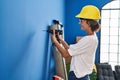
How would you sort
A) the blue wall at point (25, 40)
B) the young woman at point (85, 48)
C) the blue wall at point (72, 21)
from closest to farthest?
1. the blue wall at point (25, 40)
2. the young woman at point (85, 48)
3. the blue wall at point (72, 21)

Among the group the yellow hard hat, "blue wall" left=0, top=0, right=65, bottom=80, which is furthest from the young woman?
"blue wall" left=0, top=0, right=65, bottom=80

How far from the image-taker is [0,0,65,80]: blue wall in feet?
5.88

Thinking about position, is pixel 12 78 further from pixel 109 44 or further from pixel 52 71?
pixel 109 44

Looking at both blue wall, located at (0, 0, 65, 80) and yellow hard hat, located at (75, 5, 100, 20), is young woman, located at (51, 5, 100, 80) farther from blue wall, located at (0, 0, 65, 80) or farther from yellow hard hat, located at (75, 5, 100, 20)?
blue wall, located at (0, 0, 65, 80)

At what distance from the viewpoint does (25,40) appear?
2.24 meters

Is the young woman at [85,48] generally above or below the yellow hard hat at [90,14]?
below

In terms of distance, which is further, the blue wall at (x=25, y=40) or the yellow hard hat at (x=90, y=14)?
the yellow hard hat at (x=90, y=14)

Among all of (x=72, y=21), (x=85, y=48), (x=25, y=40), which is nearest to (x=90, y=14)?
(x=85, y=48)

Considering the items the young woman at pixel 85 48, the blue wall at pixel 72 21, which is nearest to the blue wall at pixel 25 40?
the young woman at pixel 85 48

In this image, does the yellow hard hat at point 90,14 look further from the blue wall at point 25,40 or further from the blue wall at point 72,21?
the blue wall at point 72,21

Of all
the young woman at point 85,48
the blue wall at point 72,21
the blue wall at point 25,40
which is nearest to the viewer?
the blue wall at point 25,40

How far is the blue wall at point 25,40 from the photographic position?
70.6 inches

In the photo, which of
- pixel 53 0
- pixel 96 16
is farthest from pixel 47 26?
pixel 96 16

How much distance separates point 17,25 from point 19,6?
0.18 metres
